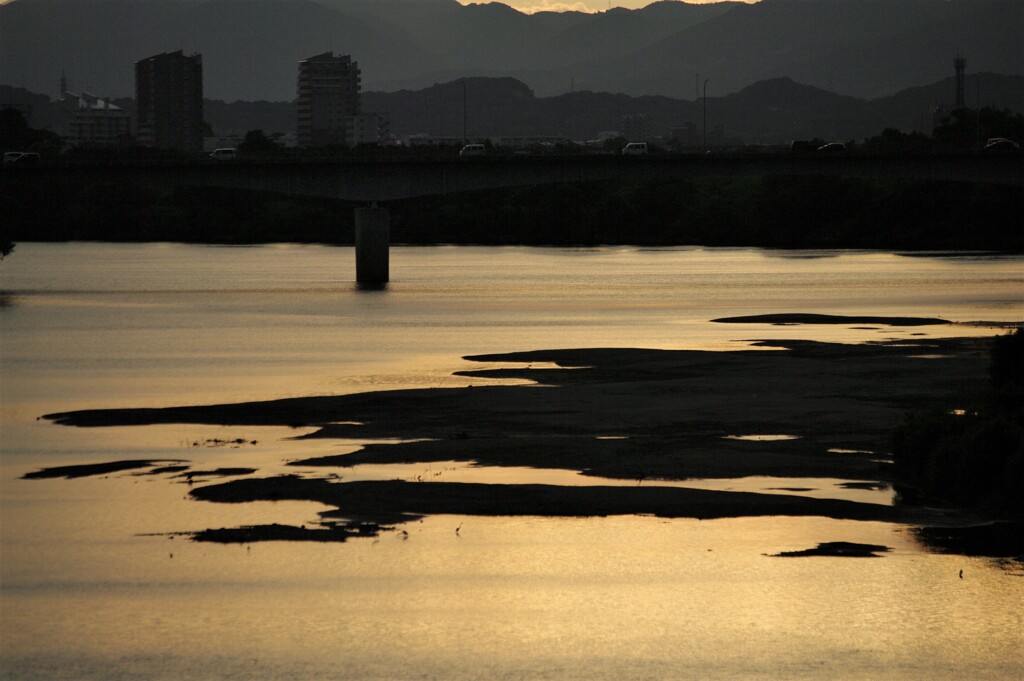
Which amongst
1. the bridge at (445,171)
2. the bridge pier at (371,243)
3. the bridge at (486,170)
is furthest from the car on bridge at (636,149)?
the bridge pier at (371,243)

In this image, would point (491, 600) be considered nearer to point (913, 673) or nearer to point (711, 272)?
point (913, 673)

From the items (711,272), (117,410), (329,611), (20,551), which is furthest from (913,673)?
(711,272)

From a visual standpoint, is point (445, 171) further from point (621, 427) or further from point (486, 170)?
point (621, 427)

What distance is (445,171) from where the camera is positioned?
385 ft

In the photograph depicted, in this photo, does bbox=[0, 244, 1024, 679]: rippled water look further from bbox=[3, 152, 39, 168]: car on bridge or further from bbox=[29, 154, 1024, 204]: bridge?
bbox=[3, 152, 39, 168]: car on bridge

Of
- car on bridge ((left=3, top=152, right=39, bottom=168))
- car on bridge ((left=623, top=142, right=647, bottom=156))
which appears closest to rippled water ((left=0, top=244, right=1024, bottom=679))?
car on bridge ((left=3, top=152, right=39, bottom=168))

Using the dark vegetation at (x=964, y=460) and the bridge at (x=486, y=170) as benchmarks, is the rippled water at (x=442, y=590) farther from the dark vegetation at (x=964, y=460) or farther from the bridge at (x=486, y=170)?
the bridge at (x=486, y=170)

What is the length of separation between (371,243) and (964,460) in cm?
8720

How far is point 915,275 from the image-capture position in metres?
123

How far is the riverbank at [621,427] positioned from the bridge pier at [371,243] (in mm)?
56189

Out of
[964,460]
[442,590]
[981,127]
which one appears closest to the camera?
[442,590]

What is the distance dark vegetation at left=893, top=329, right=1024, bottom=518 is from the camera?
32.4 meters

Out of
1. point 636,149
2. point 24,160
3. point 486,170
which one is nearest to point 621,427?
point 486,170

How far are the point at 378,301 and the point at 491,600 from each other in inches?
2940
